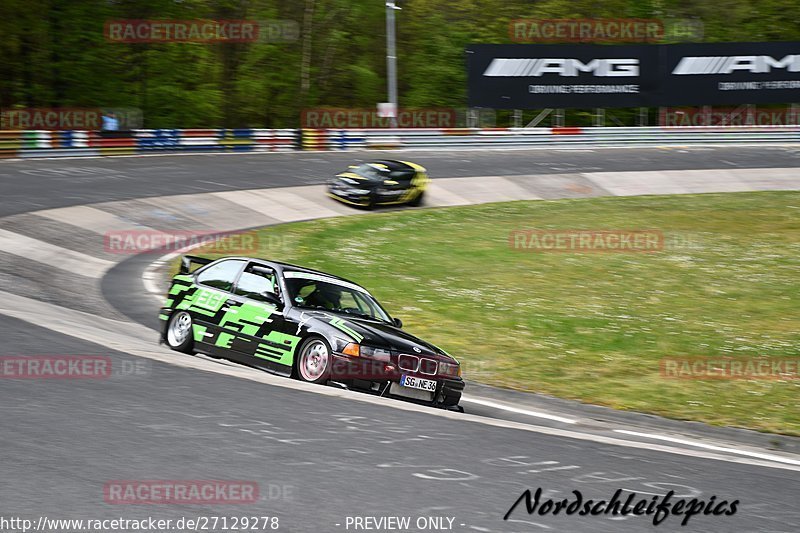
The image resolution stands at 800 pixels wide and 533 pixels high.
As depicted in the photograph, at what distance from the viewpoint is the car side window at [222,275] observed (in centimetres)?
1062

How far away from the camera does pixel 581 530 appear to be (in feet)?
16.0

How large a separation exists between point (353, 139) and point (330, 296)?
27031 mm

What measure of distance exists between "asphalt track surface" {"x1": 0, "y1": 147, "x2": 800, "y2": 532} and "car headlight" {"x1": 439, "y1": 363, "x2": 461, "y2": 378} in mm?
2238

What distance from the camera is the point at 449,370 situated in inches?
376

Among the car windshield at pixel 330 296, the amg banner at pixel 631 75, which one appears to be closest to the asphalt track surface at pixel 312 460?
the car windshield at pixel 330 296

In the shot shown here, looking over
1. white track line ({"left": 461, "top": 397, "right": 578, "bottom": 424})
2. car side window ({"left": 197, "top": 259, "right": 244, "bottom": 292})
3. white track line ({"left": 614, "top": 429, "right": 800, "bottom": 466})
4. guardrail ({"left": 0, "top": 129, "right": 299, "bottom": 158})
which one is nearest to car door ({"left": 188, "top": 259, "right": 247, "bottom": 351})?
car side window ({"left": 197, "top": 259, "right": 244, "bottom": 292})

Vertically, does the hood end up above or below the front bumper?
above

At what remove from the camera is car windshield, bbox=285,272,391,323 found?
10055mm

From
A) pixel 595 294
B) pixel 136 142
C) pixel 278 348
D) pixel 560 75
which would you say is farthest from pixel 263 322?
pixel 560 75

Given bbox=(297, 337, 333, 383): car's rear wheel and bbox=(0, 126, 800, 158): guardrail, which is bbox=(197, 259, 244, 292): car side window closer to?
bbox=(297, 337, 333, 383): car's rear wheel

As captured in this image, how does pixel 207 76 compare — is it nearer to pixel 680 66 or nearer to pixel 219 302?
pixel 680 66

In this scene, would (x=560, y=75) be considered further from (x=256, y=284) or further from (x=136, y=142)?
(x=256, y=284)

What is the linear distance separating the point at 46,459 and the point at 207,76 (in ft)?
148

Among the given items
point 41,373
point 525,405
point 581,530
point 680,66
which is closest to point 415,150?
point 680,66
